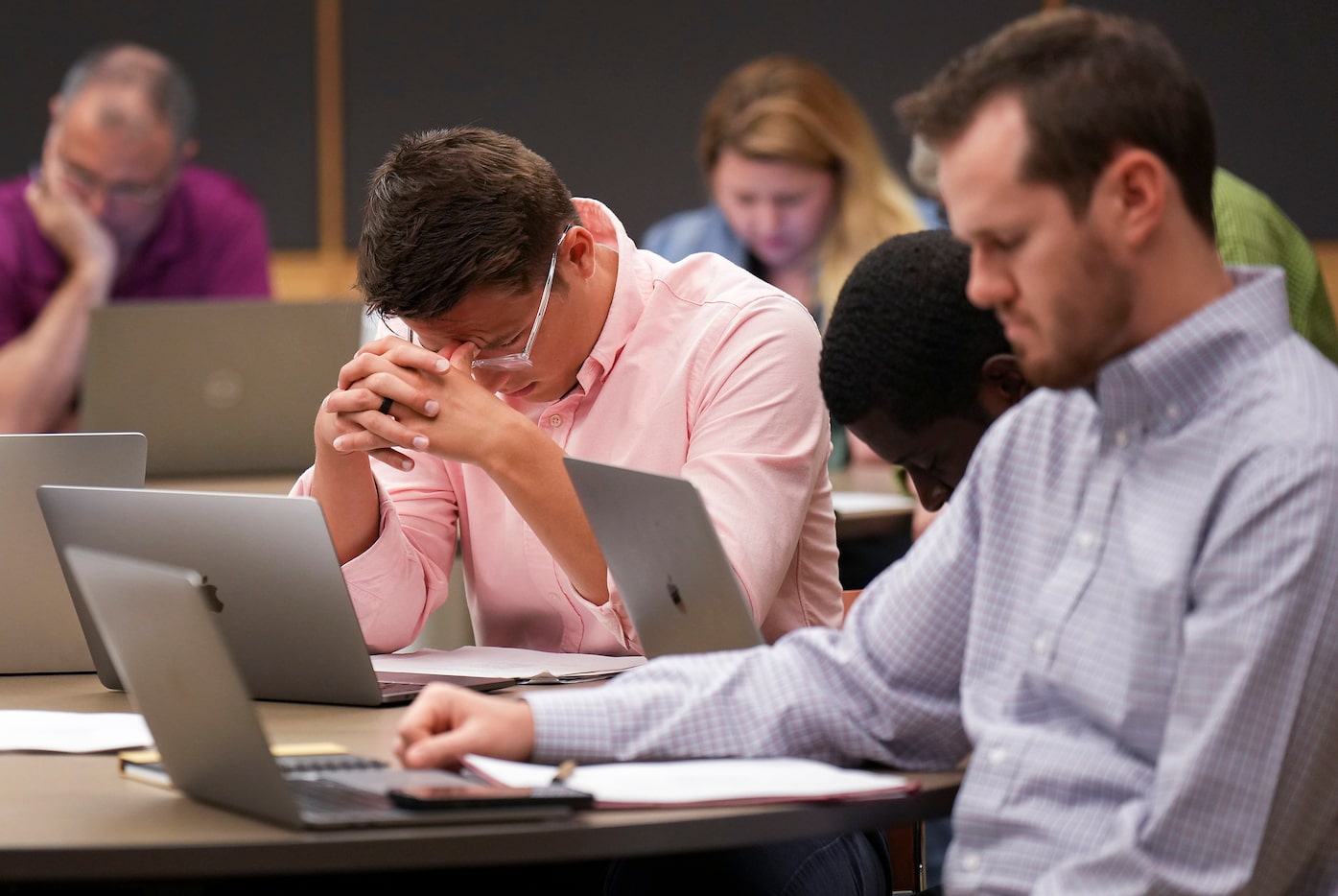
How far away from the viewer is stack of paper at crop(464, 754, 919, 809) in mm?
1055

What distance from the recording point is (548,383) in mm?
1701

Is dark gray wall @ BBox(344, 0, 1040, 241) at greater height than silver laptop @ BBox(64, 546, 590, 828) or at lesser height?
greater

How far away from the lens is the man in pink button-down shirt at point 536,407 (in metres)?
1.55

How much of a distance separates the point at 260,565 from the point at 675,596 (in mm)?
338

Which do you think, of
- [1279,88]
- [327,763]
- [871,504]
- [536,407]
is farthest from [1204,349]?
[1279,88]

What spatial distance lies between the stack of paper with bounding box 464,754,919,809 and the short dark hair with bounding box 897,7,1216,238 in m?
0.40

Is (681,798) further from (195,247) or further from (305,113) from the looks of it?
(305,113)

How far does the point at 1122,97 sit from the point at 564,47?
425cm

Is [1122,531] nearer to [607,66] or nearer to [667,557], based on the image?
Result: [667,557]

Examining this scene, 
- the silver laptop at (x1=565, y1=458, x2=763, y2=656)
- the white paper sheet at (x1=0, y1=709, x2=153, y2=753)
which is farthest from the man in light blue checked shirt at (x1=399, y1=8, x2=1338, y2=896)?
the white paper sheet at (x1=0, y1=709, x2=153, y2=753)

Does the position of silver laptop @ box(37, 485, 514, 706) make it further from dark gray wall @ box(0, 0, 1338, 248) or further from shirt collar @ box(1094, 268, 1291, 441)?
dark gray wall @ box(0, 0, 1338, 248)

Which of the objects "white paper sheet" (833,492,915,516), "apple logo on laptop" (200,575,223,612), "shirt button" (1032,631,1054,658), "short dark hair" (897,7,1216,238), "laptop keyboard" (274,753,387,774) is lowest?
"white paper sheet" (833,492,915,516)

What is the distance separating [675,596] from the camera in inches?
52.1

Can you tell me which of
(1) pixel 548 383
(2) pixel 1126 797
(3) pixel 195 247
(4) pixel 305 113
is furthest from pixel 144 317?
(2) pixel 1126 797
